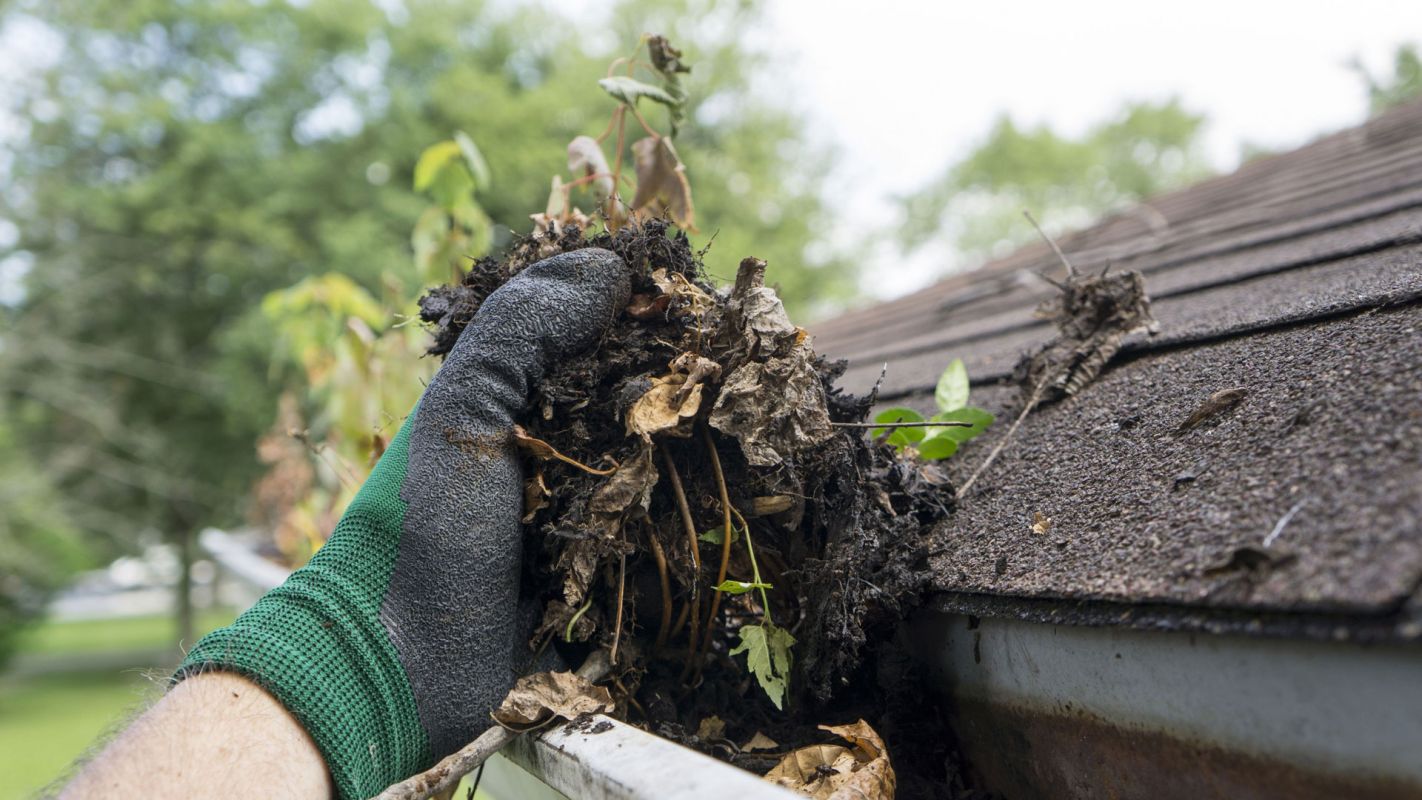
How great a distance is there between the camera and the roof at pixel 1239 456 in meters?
0.64

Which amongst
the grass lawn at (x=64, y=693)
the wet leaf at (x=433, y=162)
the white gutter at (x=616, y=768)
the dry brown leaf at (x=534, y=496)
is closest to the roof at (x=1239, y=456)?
the white gutter at (x=616, y=768)

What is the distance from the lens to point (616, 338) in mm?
1149

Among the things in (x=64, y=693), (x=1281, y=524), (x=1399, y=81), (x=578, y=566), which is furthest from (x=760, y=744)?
(x=64, y=693)

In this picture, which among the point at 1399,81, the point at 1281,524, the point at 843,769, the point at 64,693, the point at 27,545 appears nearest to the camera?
the point at 1281,524

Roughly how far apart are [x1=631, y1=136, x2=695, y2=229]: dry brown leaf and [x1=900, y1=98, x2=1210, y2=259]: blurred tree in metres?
26.2

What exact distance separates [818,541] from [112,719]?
873mm

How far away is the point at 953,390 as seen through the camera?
4.74 ft

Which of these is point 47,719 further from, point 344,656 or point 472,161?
point 344,656

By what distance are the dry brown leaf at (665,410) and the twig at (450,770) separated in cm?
39

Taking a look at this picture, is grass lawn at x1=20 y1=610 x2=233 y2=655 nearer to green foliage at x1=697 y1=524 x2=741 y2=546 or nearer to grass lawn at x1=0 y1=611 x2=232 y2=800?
grass lawn at x1=0 y1=611 x2=232 y2=800

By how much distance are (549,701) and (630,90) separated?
955 mm

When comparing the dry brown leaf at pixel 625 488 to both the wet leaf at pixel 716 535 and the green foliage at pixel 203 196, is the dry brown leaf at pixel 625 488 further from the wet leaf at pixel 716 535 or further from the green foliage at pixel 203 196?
the green foliage at pixel 203 196

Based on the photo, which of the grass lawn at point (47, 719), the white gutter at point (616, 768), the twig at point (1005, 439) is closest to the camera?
the white gutter at point (616, 768)

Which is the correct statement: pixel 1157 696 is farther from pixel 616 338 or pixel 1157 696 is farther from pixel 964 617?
pixel 616 338
